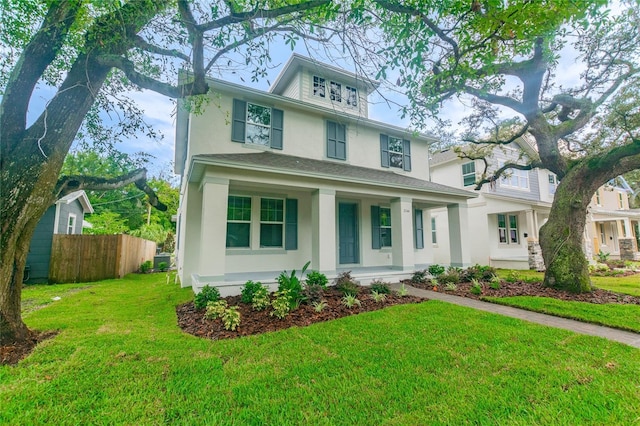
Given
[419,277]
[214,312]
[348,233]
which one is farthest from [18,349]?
[419,277]

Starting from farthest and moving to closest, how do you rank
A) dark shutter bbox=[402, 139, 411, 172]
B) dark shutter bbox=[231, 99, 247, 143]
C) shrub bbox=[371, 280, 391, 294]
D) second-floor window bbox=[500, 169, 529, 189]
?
second-floor window bbox=[500, 169, 529, 189] < dark shutter bbox=[402, 139, 411, 172] < dark shutter bbox=[231, 99, 247, 143] < shrub bbox=[371, 280, 391, 294]

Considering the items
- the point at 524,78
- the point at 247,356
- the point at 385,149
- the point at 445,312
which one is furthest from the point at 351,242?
the point at 524,78

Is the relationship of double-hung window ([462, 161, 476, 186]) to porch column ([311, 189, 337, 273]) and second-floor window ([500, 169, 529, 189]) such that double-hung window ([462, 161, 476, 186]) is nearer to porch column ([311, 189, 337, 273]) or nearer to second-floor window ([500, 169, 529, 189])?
second-floor window ([500, 169, 529, 189])

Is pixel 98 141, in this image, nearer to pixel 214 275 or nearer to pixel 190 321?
pixel 214 275

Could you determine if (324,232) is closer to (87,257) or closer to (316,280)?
(316,280)

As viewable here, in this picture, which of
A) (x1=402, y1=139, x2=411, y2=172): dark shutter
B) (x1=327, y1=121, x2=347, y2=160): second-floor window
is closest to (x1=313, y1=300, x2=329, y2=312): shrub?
(x1=327, y1=121, x2=347, y2=160): second-floor window

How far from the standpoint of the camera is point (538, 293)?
23.4ft

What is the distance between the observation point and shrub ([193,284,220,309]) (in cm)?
555

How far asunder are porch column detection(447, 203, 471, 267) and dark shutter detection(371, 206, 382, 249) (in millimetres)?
2779

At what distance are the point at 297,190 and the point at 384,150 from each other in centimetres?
490

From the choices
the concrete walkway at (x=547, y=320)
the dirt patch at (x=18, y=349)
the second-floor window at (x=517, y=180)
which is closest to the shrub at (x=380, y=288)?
the concrete walkway at (x=547, y=320)

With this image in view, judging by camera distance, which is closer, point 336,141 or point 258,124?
point 258,124

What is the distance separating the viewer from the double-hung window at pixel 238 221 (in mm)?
8188

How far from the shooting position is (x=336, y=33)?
14.6ft
